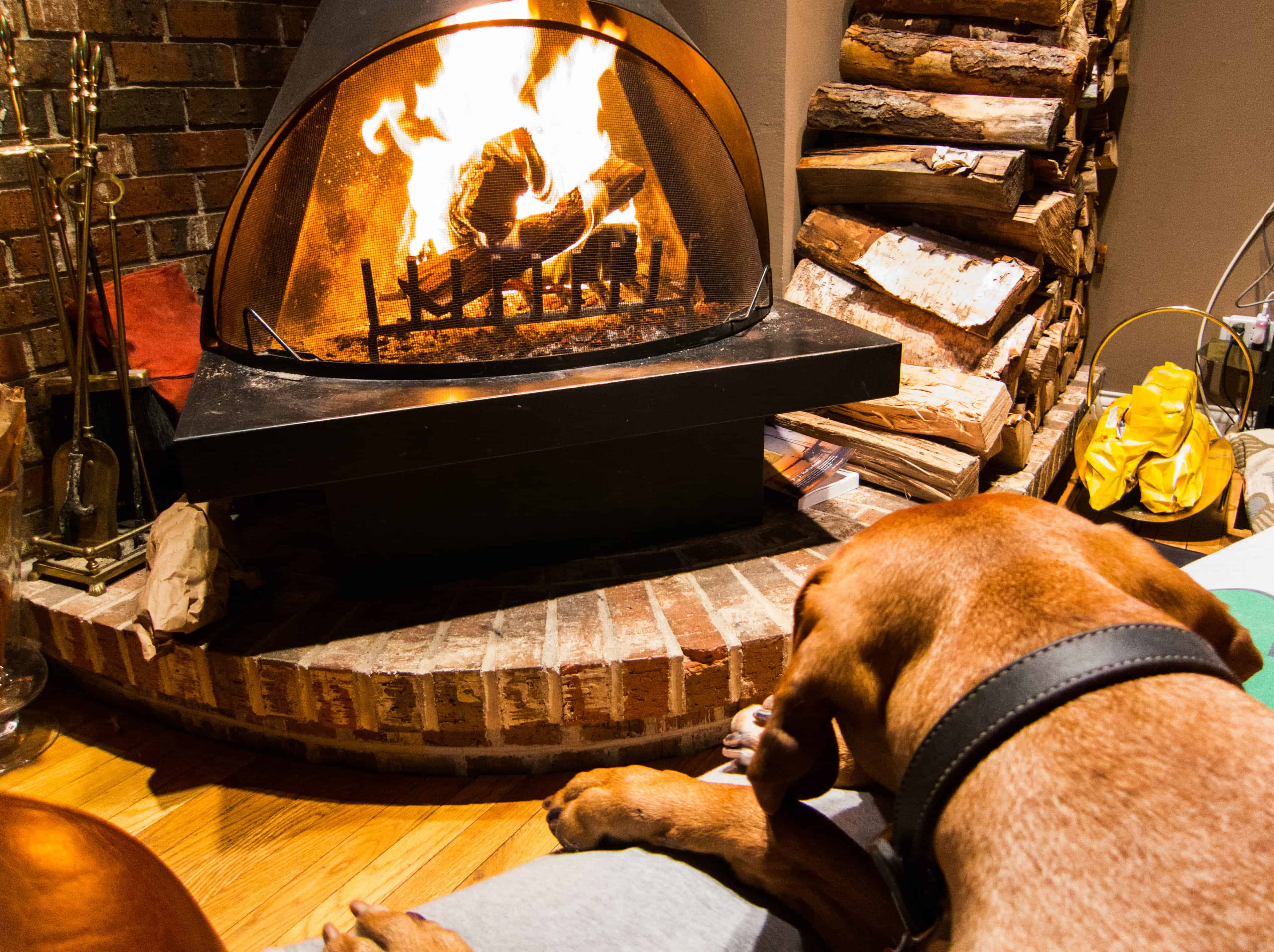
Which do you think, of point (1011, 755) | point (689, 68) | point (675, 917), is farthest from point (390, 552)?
point (1011, 755)

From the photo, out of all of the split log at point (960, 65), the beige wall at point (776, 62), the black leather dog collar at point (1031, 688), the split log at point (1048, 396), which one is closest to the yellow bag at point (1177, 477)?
the split log at point (1048, 396)

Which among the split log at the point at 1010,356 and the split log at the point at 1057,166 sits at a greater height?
the split log at the point at 1057,166

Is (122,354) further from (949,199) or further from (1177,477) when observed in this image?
(1177,477)

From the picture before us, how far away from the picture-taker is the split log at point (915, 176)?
265cm

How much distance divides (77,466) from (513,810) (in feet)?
4.39

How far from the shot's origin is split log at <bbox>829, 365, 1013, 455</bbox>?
8.00 feet

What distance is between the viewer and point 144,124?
237cm

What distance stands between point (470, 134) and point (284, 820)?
142cm

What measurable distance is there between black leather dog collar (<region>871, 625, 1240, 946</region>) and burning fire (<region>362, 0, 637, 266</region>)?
1304 millimetres

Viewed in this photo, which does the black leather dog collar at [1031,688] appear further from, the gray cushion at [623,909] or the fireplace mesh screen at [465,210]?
the fireplace mesh screen at [465,210]

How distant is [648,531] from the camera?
207 cm

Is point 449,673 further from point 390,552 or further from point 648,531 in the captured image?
point 648,531

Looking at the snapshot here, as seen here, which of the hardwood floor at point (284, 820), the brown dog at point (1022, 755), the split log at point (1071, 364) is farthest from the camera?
the split log at point (1071, 364)

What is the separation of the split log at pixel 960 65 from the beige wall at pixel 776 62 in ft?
0.33
